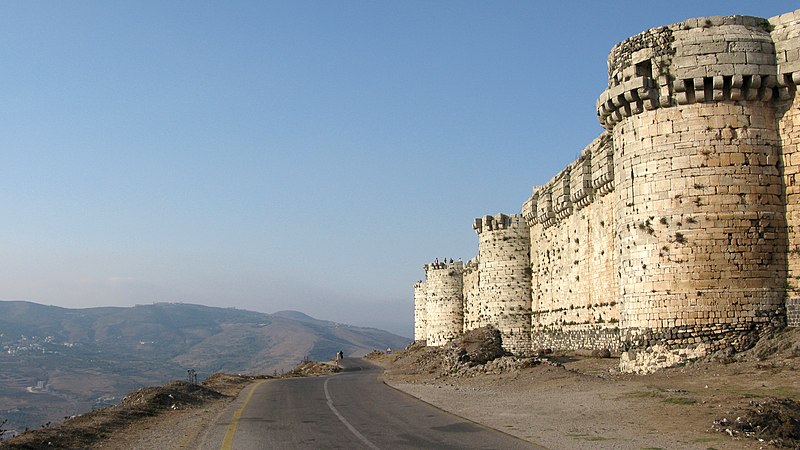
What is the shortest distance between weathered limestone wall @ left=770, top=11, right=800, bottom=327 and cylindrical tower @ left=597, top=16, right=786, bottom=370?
0.21 meters

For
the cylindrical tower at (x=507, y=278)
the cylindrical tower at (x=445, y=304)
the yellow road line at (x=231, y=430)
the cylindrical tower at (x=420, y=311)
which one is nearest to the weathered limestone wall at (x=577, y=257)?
the cylindrical tower at (x=507, y=278)

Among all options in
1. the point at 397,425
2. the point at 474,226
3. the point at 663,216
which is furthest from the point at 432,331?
the point at 397,425

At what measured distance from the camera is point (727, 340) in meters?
20.0

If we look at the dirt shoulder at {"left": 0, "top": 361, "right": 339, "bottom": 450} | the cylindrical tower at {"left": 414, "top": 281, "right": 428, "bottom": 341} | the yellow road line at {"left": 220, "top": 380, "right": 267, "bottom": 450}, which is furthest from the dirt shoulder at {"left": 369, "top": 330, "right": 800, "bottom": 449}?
the cylindrical tower at {"left": 414, "top": 281, "right": 428, "bottom": 341}

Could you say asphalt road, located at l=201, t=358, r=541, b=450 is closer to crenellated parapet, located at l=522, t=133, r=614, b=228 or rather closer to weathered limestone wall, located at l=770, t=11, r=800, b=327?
weathered limestone wall, located at l=770, t=11, r=800, b=327

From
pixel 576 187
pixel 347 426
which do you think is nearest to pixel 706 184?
pixel 347 426

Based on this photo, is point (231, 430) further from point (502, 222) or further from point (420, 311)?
point (420, 311)

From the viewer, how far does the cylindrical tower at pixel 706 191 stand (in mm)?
20297

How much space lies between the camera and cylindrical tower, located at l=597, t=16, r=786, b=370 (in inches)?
799

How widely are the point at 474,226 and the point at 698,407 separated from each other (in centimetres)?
3495

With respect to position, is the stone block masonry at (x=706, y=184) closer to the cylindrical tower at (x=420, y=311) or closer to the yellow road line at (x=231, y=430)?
the yellow road line at (x=231, y=430)

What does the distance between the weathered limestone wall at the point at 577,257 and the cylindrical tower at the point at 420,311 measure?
36.1 m

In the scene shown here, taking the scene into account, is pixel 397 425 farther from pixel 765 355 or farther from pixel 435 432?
pixel 765 355

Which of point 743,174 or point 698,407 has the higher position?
point 743,174
